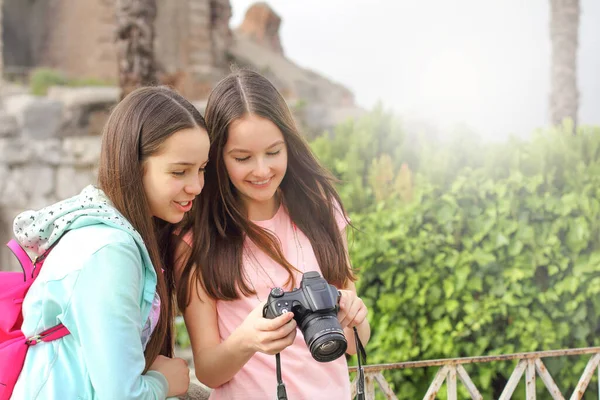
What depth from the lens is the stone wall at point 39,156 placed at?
888 cm

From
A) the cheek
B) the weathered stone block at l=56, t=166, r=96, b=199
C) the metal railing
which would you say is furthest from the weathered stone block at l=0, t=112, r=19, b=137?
the cheek

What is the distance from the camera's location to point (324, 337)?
1517 millimetres

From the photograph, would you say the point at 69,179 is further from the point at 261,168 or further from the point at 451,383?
the point at 261,168

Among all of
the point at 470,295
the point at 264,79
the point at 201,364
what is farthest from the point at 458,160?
the point at 201,364

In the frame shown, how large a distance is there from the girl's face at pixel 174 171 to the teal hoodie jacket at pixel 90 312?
148 mm

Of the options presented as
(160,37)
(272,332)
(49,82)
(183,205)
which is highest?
(160,37)

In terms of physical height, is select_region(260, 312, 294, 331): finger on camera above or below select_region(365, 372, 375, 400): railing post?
above

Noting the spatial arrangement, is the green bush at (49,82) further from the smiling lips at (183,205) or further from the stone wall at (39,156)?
the smiling lips at (183,205)

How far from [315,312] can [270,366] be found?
1.36ft

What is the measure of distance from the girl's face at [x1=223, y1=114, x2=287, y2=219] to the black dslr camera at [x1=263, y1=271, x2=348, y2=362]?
41cm

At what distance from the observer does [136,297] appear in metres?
1.51

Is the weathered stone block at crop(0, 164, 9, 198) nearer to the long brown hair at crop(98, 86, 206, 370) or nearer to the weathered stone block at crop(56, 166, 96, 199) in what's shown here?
the weathered stone block at crop(56, 166, 96, 199)

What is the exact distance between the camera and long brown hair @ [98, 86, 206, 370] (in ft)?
5.49

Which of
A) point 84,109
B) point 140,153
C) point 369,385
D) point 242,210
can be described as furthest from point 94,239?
point 84,109
